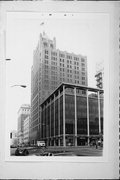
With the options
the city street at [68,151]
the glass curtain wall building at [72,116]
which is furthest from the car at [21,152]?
the glass curtain wall building at [72,116]

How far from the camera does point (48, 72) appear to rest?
2082 millimetres

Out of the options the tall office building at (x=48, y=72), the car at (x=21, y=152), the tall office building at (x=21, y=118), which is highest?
the tall office building at (x=48, y=72)

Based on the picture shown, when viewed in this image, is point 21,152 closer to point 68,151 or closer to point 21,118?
point 21,118

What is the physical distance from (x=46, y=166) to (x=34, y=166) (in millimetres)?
94

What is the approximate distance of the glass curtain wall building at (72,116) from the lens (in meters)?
2.04

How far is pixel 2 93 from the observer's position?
2.07 m

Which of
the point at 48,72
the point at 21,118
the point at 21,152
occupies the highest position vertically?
the point at 48,72

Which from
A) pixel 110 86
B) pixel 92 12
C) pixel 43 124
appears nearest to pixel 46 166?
pixel 43 124

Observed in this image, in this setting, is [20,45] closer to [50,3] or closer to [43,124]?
[50,3]

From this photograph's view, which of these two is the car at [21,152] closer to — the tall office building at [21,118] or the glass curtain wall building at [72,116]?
the tall office building at [21,118]

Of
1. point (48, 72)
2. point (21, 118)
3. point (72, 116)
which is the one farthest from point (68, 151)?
point (48, 72)

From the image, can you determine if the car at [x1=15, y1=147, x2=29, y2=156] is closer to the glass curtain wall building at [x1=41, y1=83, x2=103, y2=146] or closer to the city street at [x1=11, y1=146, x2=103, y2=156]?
the city street at [x1=11, y1=146, x2=103, y2=156]

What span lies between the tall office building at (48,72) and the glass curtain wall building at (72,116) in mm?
46

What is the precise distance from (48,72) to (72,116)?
0.40 metres
